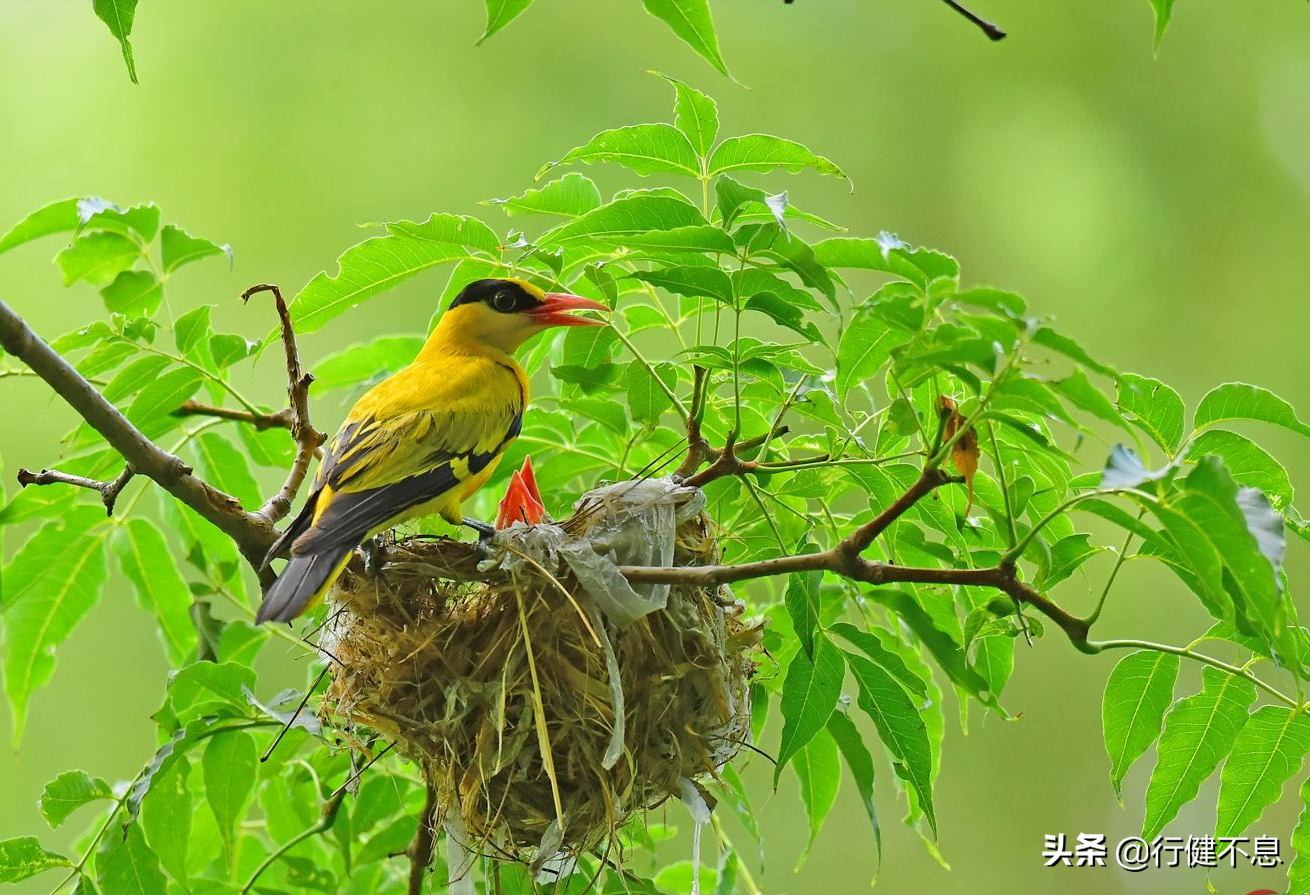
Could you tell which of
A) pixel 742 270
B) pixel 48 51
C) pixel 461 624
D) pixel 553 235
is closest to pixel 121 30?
pixel 553 235

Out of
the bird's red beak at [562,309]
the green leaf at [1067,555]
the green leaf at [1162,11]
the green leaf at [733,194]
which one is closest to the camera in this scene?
the green leaf at [1162,11]

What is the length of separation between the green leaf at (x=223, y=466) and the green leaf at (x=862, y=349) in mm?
1601

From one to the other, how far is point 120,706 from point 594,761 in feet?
20.9

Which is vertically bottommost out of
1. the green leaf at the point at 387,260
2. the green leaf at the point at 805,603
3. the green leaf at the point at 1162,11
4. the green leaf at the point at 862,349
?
the green leaf at the point at 805,603

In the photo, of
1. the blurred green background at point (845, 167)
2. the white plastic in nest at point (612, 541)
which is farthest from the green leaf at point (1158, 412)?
the blurred green background at point (845, 167)

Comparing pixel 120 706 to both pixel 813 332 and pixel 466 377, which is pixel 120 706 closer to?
pixel 466 377

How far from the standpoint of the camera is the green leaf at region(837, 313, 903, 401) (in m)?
2.00

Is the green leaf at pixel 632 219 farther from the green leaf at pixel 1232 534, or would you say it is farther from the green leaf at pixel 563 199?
the green leaf at pixel 1232 534

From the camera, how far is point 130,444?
2.12m

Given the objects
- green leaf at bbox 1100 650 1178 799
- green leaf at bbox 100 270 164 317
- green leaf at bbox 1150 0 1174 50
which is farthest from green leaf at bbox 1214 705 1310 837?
green leaf at bbox 100 270 164 317

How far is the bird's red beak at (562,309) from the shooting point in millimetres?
2763

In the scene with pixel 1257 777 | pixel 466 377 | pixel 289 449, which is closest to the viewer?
pixel 1257 777

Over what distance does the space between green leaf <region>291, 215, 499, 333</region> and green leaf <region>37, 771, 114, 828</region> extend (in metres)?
1.04

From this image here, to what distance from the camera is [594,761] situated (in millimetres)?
2443
